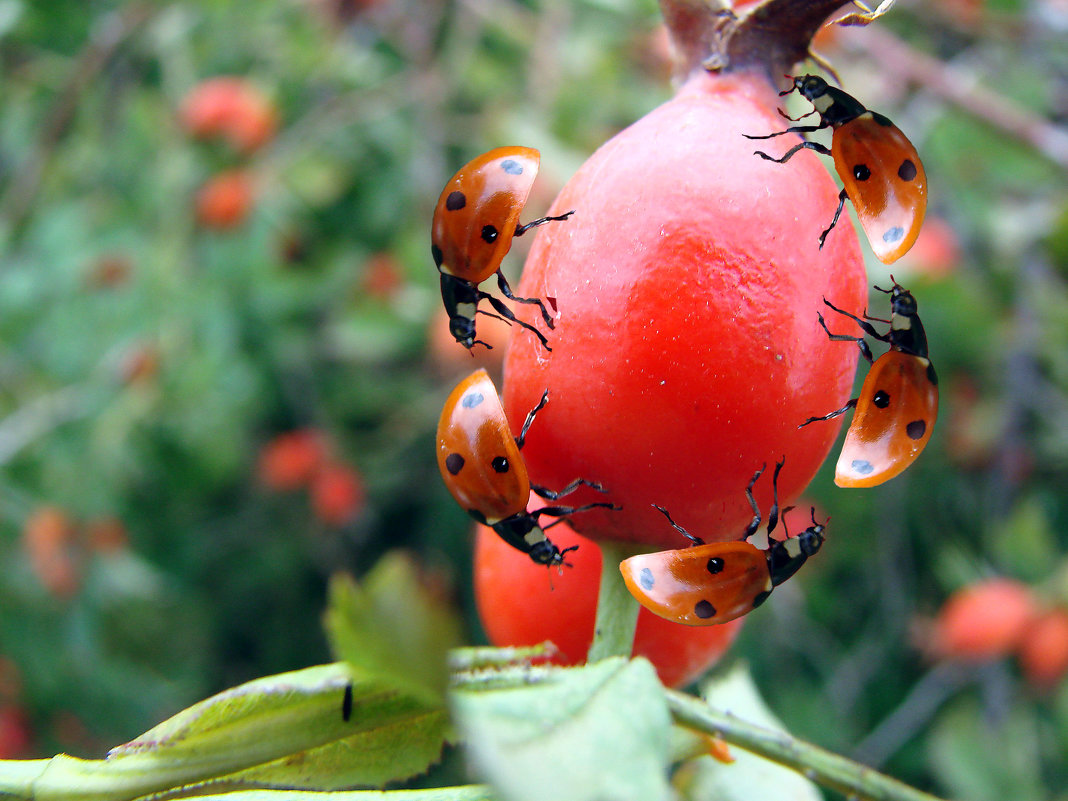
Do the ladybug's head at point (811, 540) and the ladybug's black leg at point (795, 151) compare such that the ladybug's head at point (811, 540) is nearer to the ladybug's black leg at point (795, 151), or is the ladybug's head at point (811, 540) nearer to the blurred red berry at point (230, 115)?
the ladybug's black leg at point (795, 151)

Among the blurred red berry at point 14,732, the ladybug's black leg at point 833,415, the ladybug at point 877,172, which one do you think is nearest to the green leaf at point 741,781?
the ladybug's black leg at point 833,415

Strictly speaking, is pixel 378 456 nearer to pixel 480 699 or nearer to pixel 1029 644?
pixel 1029 644

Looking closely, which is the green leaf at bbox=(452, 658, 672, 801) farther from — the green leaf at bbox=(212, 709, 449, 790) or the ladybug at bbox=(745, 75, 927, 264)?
the ladybug at bbox=(745, 75, 927, 264)

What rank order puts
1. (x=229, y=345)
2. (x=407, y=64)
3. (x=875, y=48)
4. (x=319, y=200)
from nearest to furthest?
1. (x=875, y=48)
2. (x=229, y=345)
3. (x=319, y=200)
4. (x=407, y=64)

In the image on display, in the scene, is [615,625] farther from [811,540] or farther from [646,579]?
[811,540]

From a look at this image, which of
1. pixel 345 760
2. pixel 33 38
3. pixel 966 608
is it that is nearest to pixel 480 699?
pixel 345 760

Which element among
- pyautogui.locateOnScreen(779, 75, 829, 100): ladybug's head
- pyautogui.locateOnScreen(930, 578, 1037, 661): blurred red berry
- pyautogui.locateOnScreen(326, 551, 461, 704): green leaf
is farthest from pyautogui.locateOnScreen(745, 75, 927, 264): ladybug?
pyautogui.locateOnScreen(930, 578, 1037, 661): blurred red berry

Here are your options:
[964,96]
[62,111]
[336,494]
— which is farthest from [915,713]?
[62,111]
